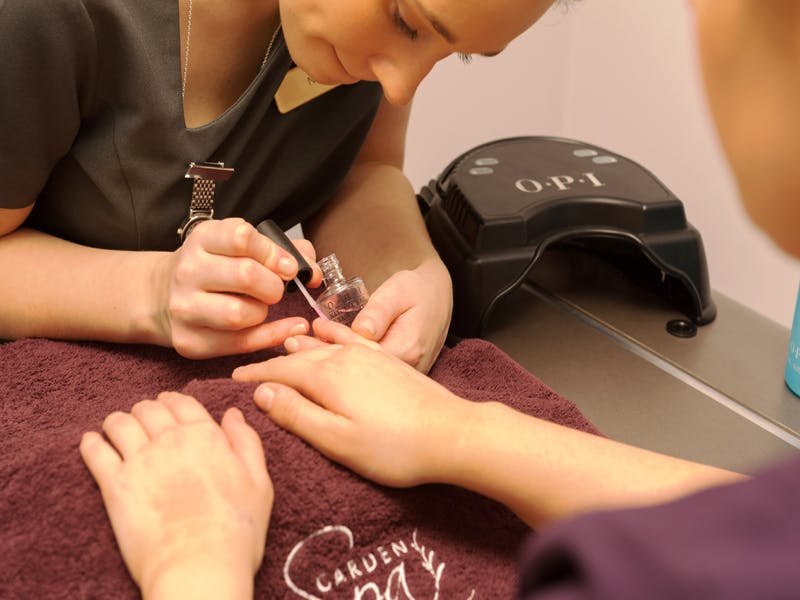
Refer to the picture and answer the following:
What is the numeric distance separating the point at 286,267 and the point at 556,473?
0.98 feet

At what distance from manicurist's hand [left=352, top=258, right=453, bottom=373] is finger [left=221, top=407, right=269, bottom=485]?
208 mm

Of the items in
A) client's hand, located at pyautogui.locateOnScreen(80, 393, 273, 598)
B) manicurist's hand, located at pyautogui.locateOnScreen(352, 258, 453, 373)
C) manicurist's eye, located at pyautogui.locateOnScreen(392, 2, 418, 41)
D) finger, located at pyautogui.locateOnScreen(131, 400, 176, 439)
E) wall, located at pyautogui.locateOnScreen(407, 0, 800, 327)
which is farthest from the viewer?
wall, located at pyautogui.locateOnScreen(407, 0, 800, 327)

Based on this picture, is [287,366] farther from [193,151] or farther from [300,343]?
[193,151]

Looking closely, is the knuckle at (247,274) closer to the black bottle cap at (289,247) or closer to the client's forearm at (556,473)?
the black bottle cap at (289,247)

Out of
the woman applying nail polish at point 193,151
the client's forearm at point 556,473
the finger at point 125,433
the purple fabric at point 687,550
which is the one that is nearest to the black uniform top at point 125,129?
the woman applying nail polish at point 193,151

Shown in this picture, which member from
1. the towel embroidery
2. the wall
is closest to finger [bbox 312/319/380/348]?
the towel embroidery

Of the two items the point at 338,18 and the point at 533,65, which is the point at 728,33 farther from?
the point at 533,65

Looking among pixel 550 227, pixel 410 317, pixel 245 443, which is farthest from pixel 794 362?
pixel 245 443

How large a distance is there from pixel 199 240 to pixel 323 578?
0.32 meters

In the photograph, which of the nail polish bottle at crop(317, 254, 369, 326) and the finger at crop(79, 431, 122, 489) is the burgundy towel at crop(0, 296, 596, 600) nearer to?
the finger at crop(79, 431, 122, 489)

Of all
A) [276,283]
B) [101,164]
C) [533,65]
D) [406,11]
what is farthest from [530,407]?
[533,65]

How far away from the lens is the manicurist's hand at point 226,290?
0.76 metres

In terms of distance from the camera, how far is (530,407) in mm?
824

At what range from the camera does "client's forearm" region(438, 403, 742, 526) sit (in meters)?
0.64
